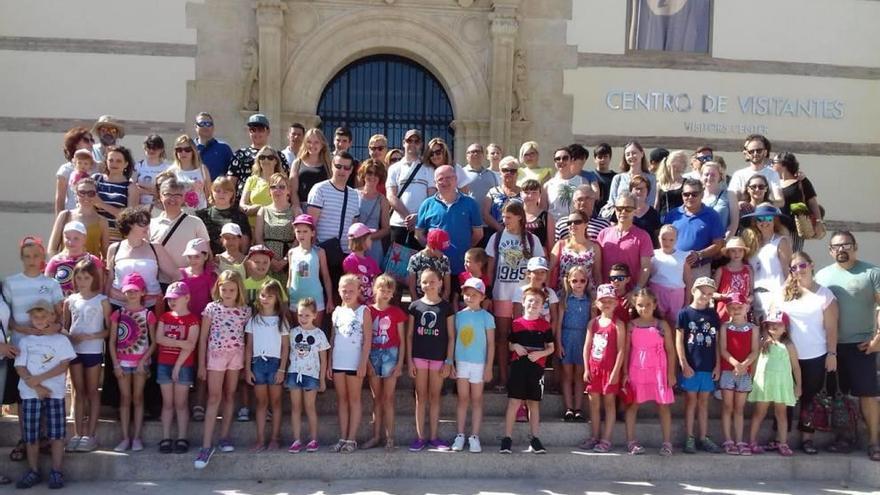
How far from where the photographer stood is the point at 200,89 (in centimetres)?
1071

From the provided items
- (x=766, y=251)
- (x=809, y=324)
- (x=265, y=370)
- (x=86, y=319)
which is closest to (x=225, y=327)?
(x=265, y=370)

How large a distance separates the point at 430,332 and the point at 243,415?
1635mm

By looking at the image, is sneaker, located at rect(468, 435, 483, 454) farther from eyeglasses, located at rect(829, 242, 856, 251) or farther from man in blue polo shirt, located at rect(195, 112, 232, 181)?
man in blue polo shirt, located at rect(195, 112, 232, 181)

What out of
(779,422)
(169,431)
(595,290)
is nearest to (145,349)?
(169,431)

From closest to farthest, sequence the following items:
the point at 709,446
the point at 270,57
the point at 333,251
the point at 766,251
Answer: the point at 709,446, the point at 333,251, the point at 766,251, the point at 270,57

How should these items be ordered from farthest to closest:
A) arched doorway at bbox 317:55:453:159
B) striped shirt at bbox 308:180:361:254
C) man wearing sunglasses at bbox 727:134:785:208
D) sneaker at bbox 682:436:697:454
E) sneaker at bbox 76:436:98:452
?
1. arched doorway at bbox 317:55:453:159
2. man wearing sunglasses at bbox 727:134:785:208
3. striped shirt at bbox 308:180:361:254
4. sneaker at bbox 682:436:697:454
5. sneaker at bbox 76:436:98:452

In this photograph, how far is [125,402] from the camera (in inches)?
251

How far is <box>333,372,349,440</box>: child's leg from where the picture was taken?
6.43m

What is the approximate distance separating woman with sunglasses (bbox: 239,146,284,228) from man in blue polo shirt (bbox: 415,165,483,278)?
52.7 inches

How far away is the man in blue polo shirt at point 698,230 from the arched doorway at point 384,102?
4848mm

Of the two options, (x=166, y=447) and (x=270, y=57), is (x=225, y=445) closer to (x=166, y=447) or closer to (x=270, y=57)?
(x=166, y=447)

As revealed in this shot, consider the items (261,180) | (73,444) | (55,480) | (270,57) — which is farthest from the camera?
(270,57)

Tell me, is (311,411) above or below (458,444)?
above

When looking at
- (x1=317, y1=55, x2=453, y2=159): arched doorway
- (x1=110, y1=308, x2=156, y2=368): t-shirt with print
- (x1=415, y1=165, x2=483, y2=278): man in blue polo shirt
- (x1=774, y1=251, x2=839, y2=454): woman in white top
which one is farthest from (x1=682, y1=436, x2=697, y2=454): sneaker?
(x1=317, y1=55, x2=453, y2=159): arched doorway
